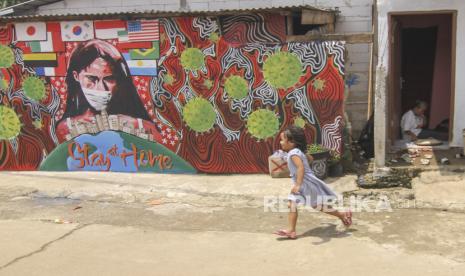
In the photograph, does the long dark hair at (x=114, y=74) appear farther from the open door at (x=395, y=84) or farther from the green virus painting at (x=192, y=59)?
the open door at (x=395, y=84)

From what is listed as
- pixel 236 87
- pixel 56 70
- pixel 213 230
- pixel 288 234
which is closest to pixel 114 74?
pixel 56 70

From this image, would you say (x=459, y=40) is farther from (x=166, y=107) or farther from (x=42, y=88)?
(x=42, y=88)

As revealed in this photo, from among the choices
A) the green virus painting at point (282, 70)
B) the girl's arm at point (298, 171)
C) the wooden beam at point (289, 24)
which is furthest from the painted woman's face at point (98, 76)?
the girl's arm at point (298, 171)

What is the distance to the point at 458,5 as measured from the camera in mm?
8008

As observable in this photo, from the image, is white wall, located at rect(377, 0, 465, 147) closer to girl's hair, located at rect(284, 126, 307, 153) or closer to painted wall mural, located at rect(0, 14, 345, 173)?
painted wall mural, located at rect(0, 14, 345, 173)

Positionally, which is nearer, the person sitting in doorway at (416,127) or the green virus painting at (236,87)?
the green virus painting at (236,87)

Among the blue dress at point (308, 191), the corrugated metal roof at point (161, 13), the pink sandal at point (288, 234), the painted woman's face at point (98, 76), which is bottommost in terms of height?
the pink sandal at point (288, 234)

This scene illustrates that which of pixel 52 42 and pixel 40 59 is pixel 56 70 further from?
pixel 52 42

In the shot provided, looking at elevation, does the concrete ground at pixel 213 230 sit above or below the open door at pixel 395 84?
below

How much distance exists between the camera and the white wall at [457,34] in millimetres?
8023

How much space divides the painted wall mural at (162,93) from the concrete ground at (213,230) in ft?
2.20

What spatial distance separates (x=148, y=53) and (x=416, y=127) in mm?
4531

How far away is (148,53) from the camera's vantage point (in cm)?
854

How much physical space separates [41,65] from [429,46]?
6960 millimetres
